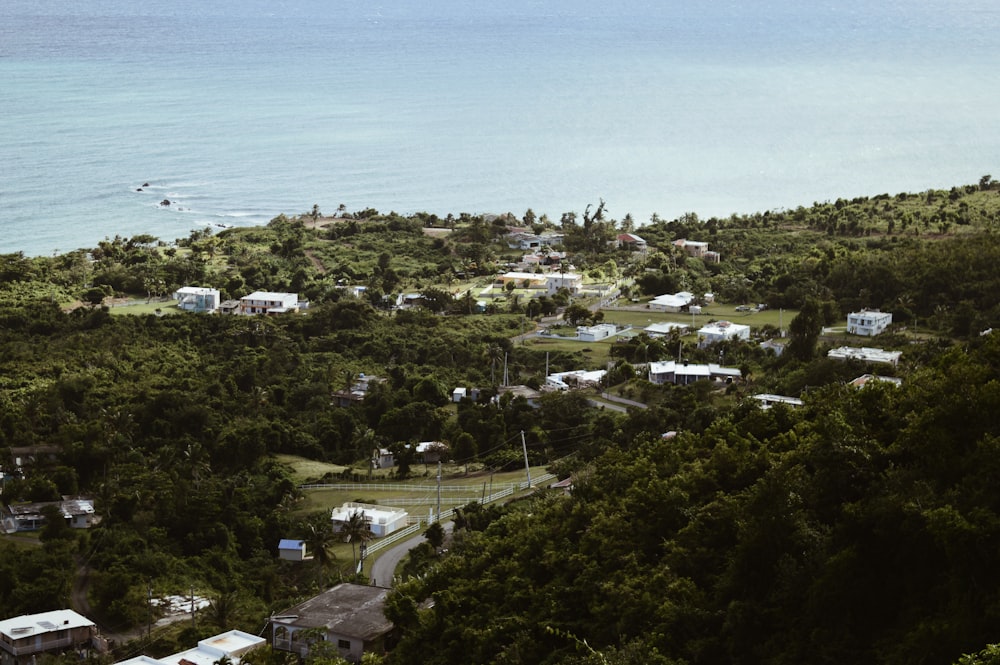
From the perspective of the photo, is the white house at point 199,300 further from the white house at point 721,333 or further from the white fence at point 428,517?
the white fence at point 428,517

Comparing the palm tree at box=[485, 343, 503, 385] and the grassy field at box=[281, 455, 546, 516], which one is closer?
the grassy field at box=[281, 455, 546, 516]

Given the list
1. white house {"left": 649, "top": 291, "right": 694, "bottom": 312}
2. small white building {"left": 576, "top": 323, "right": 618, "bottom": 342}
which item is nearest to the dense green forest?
white house {"left": 649, "top": 291, "right": 694, "bottom": 312}

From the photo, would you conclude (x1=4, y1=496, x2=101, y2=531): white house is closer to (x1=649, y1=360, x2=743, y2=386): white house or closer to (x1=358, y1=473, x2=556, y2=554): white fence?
(x1=358, y1=473, x2=556, y2=554): white fence

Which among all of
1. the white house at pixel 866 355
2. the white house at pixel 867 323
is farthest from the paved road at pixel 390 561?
the white house at pixel 867 323

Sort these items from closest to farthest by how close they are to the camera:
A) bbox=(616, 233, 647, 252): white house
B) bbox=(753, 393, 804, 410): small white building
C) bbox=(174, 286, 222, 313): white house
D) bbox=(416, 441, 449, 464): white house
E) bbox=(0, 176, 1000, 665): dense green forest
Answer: bbox=(0, 176, 1000, 665): dense green forest
bbox=(753, 393, 804, 410): small white building
bbox=(416, 441, 449, 464): white house
bbox=(174, 286, 222, 313): white house
bbox=(616, 233, 647, 252): white house

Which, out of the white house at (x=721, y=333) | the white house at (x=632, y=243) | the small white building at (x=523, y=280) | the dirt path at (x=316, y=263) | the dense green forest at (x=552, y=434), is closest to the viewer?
the dense green forest at (x=552, y=434)

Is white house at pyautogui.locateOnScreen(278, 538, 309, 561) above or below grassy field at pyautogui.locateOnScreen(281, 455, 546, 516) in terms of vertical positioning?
below

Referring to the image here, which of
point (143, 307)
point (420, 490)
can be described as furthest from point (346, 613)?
point (143, 307)
